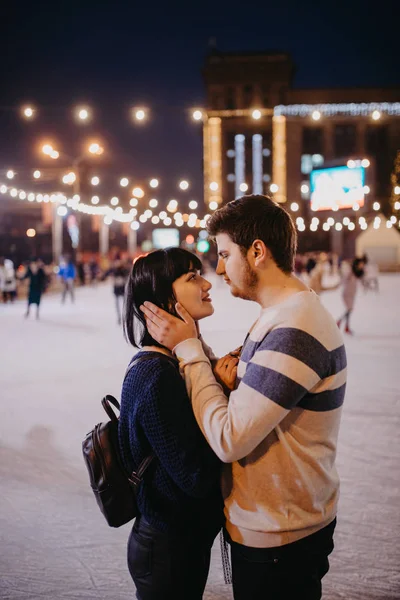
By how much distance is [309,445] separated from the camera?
143 centimetres

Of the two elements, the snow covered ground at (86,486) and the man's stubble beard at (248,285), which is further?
the snow covered ground at (86,486)

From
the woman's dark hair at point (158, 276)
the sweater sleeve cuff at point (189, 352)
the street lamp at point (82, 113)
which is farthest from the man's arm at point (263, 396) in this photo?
the street lamp at point (82, 113)

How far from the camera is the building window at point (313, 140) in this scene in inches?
2190

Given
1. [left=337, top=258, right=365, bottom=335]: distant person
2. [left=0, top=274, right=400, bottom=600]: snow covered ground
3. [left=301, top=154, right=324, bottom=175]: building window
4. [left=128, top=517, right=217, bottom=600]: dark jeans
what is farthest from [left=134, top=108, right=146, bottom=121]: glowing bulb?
Answer: [left=301, top=154, right=324, bottom=175]: building window

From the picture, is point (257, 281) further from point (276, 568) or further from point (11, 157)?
point (11, 157)

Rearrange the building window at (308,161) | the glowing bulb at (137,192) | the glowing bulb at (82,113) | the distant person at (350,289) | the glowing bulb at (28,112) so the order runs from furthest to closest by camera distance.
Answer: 1. the building window at (308,161)
2. the glowing bulb at (137,192)
3. the glowing bulb at (82,113)
4. the glowing bulb at (28,112)
5. the distant person at (350,289)

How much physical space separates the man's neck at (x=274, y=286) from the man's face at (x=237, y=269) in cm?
2

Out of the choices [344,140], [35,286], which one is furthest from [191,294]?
[344,140]

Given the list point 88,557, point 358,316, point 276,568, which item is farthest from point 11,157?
point 276,568

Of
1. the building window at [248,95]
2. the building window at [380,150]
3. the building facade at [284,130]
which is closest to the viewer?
the building facade at [284,130]

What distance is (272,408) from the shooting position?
129 centimetres

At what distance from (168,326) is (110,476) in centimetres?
49

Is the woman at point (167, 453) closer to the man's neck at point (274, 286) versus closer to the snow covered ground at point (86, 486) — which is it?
the man's neck at point (274, 286)

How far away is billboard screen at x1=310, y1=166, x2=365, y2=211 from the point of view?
669 inches
